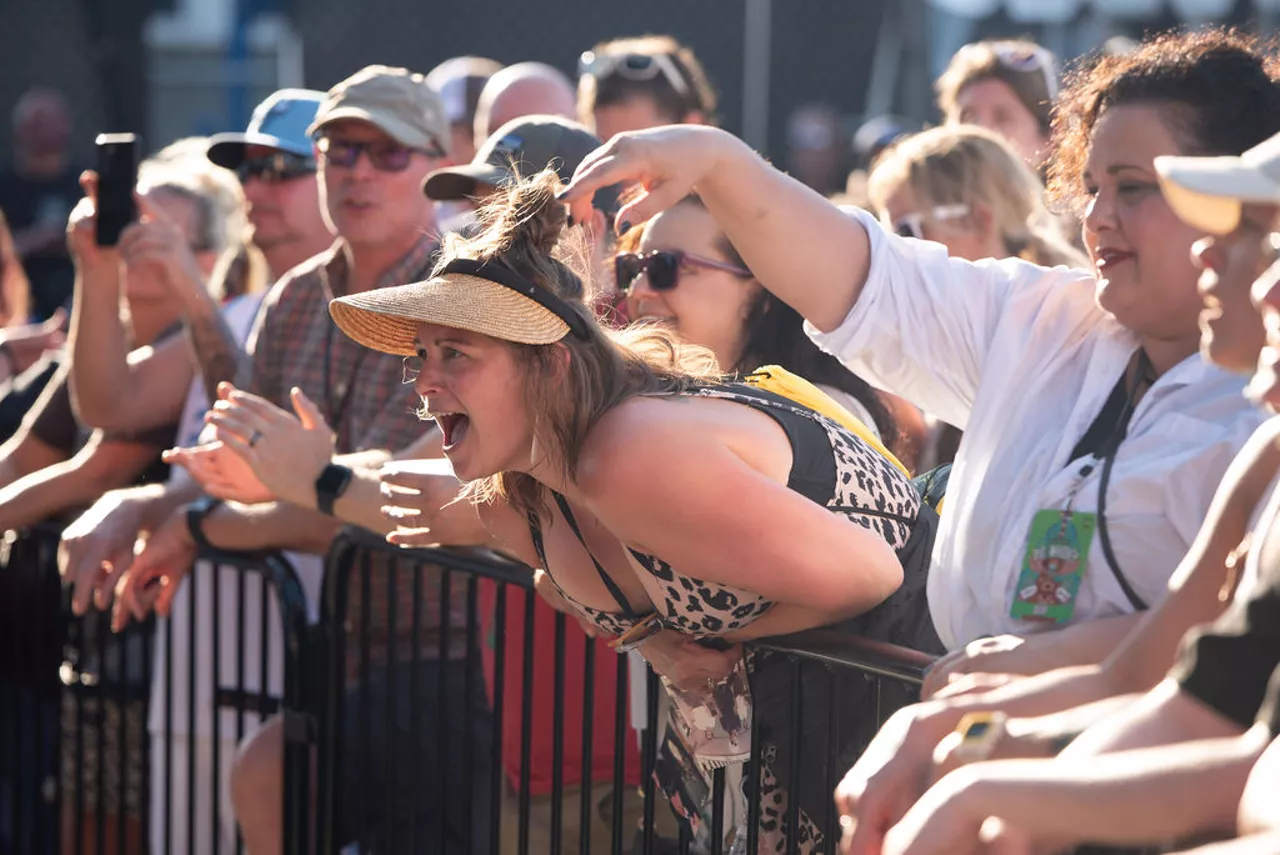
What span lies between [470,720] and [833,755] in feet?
3.59

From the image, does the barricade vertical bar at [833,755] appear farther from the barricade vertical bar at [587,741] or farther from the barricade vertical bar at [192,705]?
the barricade vertical bar at [192,705]

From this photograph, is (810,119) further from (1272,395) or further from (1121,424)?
(1272,395)

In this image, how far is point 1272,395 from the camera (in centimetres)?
164

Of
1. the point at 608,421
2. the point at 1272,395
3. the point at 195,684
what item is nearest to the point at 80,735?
the point at 195,684

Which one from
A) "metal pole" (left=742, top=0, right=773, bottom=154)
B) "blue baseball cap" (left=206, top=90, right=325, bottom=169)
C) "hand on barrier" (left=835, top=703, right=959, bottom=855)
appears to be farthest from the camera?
"metal pole" (left=742, top=0, right=773, bottom=154)

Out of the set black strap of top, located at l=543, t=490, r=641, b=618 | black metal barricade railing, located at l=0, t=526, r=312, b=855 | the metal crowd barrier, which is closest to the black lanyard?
the metal crowd barrier

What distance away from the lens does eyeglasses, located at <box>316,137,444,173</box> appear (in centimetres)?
434

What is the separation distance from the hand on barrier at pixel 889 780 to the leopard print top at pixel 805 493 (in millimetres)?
704

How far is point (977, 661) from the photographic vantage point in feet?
7.35

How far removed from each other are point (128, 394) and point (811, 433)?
2447mm

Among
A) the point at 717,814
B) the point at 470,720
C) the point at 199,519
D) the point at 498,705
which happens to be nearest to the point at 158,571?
the point at 199,519

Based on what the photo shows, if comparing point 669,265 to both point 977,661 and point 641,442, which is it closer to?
point 641,442

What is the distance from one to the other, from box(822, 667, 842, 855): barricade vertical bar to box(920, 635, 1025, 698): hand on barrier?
0.34 metres

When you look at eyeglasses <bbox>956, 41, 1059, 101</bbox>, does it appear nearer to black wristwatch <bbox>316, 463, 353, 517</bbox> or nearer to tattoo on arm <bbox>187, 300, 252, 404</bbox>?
tattoo on arm <bbox>187, 300, 252, 404</bbox>
